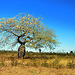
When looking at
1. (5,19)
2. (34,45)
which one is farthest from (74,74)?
(5,19)

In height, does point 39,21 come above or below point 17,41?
above

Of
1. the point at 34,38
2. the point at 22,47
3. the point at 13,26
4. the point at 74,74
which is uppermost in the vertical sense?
the point at 13,26

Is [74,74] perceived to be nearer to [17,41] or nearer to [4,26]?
[17,41]

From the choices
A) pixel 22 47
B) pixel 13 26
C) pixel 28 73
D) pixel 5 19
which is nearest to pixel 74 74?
pixel 28 73

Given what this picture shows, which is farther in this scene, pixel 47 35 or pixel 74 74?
pixel 47 35

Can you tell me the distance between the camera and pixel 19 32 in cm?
2445

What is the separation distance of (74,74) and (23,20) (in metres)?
15.7

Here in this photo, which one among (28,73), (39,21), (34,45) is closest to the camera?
(28,73)

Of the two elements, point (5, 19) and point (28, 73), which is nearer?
point (28, 73)

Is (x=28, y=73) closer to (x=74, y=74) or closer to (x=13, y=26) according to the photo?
(x=74, y=74)

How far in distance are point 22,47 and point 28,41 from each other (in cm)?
167

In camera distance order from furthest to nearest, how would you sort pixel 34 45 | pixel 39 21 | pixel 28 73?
pixel 39 21
pixel 34 45
pixel 28 73

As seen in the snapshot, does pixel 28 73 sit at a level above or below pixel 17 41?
below

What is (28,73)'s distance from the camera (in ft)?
36.3
